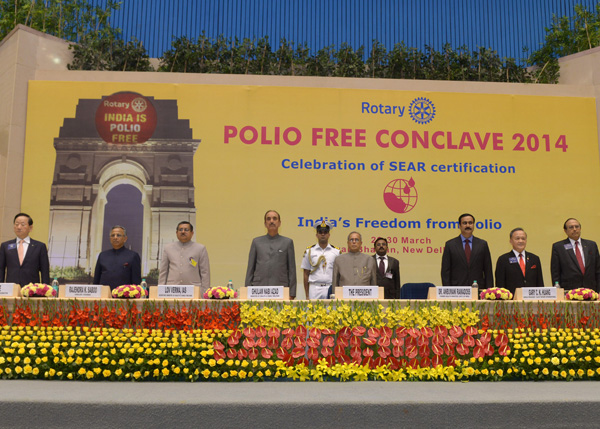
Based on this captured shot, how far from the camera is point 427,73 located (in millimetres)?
8672

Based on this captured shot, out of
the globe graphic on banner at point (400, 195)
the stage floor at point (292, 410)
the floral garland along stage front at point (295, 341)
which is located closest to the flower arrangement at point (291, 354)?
the floral garland along stage front at point (295, 341)

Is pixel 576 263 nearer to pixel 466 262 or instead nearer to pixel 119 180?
pixel 466 262

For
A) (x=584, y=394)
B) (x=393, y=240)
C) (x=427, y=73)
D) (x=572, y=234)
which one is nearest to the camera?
(x=584, y=394)

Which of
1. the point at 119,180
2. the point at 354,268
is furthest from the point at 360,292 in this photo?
the point at 119,180

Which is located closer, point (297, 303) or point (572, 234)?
point (297, 303)

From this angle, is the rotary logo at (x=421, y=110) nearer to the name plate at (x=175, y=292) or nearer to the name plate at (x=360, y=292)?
the name plate at (x=360, y=292)

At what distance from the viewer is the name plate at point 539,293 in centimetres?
358

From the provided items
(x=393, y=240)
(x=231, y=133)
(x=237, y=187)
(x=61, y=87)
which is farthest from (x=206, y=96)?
(x=393, y=240)

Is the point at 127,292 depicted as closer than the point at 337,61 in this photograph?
Yes

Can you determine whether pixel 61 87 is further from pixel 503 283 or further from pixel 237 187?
pixel 503 283

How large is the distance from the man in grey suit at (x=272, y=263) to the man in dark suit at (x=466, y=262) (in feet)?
4.10

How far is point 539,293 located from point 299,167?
417 cm

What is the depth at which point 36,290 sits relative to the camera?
3.46m

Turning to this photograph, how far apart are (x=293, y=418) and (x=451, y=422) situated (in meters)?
0.68
